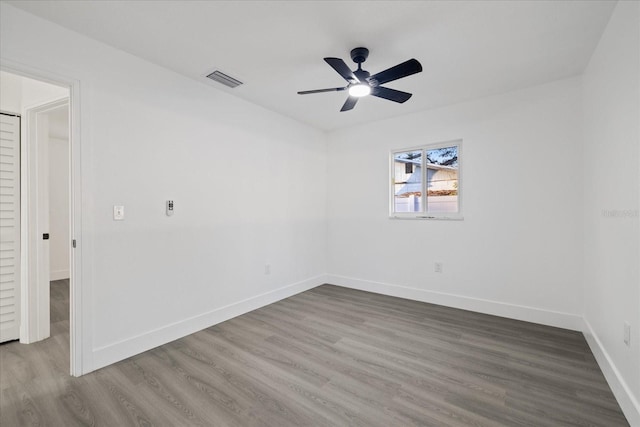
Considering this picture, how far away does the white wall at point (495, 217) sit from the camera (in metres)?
3.05

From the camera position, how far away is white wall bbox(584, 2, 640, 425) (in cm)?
168

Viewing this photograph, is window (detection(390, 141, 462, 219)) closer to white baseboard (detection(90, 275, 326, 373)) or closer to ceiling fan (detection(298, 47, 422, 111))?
ceiling fan (detection(298, 47, 422, 111))

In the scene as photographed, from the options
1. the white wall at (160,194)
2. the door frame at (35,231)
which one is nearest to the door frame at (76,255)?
the white wall at (160,194)

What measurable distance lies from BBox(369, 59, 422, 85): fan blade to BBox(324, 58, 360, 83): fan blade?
0.16m

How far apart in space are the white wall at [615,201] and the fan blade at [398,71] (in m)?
1.21

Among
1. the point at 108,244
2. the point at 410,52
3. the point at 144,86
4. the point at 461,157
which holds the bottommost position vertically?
the point at 108,244

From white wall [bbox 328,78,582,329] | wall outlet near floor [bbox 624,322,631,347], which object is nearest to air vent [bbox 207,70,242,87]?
white wall [bbox 328,78,582,329]

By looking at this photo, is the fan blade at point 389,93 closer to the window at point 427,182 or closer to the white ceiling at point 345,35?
the white ceiling at point 345,35

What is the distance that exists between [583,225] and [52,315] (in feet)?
19.8

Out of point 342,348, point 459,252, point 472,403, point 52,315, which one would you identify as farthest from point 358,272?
point 52,315

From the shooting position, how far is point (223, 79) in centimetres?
299

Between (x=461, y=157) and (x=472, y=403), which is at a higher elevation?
(x=461, y=157)

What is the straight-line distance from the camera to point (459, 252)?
145 inches

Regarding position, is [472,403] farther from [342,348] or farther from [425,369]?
[342,348]
